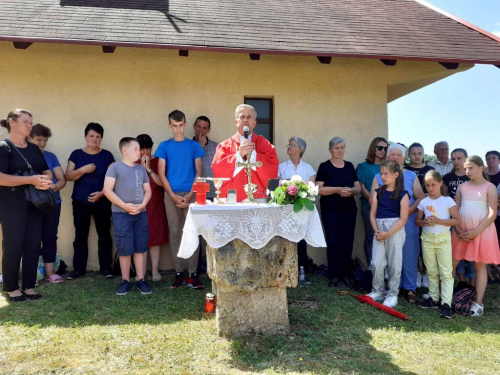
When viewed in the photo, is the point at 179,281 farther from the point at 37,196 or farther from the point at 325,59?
the point at 325,59

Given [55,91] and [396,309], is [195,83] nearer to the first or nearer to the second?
[55,91]

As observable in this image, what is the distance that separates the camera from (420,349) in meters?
3.93

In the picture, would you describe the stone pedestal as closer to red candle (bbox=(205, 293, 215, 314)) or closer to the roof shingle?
red candle (bbox=(205, 293, 215, 314))

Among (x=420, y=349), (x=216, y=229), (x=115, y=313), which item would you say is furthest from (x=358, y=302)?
(x=115, y=313)

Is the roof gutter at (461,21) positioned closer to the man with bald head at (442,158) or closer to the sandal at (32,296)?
the man with bald head at (442,158)

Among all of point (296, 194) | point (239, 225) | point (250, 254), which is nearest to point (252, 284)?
point (250, 254)

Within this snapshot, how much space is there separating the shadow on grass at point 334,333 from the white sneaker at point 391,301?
0.08m

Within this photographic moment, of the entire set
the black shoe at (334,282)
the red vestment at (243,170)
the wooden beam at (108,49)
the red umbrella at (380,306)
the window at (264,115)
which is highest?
the wooden beam at (108,49)

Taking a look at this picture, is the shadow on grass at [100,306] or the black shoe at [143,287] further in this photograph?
the black shoe at [143,287]

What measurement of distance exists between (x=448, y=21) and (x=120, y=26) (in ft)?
19.7

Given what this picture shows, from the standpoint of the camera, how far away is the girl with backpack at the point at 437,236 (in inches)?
200

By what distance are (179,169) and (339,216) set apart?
233 cm

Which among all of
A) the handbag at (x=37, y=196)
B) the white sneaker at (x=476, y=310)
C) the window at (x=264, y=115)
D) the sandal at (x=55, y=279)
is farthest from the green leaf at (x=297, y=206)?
the sandal at (x=55, y=279)

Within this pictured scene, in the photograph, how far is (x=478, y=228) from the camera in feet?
16.8
